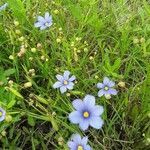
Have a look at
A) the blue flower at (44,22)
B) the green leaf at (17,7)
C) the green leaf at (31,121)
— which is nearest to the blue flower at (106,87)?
the green leaf at (31,121)

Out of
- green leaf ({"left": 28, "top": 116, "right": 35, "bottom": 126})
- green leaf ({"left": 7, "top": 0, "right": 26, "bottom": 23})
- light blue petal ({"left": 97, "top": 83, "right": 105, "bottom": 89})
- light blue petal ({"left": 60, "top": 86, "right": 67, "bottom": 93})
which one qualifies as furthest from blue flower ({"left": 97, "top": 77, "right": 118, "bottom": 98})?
green leaf ({"left": 7, "top": 0, "right": 26, "bottom": 23})

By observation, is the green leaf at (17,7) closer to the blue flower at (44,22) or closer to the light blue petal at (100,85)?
the blue flower at (44,22)

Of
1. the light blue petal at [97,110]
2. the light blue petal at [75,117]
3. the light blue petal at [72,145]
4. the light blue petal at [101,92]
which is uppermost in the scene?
the light blue petal at [101,92]

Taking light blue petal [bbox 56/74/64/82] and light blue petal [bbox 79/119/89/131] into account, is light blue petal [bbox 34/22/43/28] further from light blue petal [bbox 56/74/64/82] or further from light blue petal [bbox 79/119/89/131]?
light blue petal [bbox 79/119/89/131]

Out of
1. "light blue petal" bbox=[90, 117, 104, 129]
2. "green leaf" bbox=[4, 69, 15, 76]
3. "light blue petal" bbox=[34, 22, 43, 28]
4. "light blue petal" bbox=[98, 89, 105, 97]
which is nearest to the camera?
"light blue petal" bbox=[90, 117, 104, 129]

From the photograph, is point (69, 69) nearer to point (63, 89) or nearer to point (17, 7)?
point (63, 89)

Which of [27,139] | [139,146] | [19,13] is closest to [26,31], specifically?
[19,13]
